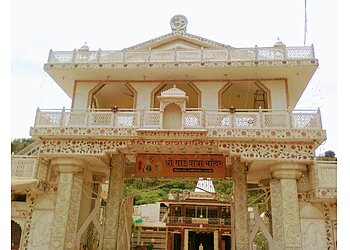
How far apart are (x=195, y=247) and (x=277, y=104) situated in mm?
17508

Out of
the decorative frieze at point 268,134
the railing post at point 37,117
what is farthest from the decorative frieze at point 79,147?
the decorative frieze at point 268,134

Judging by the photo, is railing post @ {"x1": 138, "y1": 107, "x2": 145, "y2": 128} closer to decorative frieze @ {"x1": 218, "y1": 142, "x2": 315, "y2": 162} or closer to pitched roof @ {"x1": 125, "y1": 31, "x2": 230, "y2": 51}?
decorative frieze @ {"x1": 218, "y1": 142, "x2": 315, "y2": 162}

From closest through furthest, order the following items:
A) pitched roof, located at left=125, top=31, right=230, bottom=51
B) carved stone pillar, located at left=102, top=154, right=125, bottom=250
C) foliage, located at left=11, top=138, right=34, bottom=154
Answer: carved stone pillar, located at left=102, top=154, right=125, bottom=250 < pitched roof, located at left=125, top=31, right=230, bottom=51 < foliage, located at left=11, top=138, right=34, bottom=154

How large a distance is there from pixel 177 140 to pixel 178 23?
5.13 meters

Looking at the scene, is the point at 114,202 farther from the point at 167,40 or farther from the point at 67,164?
the point at 167,40

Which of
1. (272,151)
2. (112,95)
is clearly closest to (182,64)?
(112,95)

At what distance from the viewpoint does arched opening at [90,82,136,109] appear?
42.5 feet

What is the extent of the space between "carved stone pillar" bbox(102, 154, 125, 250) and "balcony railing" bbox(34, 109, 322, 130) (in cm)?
185

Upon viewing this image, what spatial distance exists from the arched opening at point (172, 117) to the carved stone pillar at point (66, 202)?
10.6ft

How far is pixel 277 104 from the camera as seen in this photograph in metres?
11.8

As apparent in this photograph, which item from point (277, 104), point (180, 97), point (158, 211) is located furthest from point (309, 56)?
point (158, 211)

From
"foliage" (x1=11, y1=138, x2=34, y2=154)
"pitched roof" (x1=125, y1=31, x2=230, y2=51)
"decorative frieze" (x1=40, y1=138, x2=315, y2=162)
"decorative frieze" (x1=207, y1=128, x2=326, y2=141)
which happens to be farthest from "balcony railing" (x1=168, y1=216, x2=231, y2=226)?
"foliage" (x1=11, y1=138, x2=34, y2=154)

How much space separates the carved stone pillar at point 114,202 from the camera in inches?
448

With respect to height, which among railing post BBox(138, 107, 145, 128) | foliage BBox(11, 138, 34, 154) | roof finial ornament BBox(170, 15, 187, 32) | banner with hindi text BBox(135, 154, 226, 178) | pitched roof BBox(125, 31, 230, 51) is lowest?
banner with hindi text BBox(135, 154, 226, 178)
